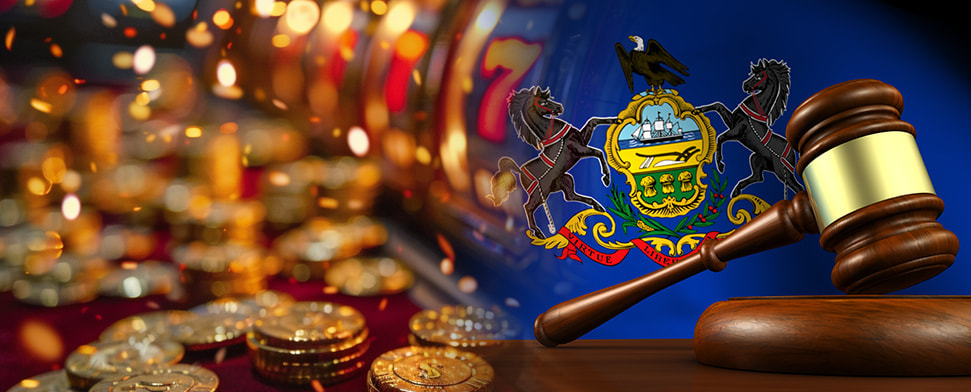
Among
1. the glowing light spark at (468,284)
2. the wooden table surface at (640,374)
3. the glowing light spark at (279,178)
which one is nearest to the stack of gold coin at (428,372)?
the wooden table surface at (640,374)

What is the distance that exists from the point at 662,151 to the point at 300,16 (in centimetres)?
61

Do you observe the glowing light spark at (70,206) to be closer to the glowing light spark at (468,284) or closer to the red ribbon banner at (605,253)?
the glowing light spark at (468,284)

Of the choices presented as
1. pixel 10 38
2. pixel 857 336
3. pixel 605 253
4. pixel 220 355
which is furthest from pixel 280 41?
pixel 857 336

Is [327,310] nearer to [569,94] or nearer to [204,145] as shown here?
[204,145]

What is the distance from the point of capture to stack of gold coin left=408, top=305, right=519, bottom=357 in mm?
762

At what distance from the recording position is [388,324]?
82cm

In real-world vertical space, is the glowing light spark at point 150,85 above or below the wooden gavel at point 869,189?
above

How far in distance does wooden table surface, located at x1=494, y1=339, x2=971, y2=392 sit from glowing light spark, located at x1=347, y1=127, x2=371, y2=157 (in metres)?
0.39

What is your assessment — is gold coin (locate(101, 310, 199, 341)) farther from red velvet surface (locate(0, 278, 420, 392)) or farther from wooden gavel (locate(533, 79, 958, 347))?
wooden gavel (locate(533, 79, 958, 347))

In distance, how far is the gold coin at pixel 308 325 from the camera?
669 mm

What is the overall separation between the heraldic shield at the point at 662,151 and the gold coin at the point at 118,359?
634 mm

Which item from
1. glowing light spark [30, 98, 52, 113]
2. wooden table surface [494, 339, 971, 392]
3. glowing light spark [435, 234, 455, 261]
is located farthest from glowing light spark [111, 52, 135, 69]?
wooden table surface [494, 339, 971, 392]

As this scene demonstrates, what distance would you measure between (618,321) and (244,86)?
69 centimetres

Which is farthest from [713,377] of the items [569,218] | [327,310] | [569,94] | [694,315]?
[327,310]
